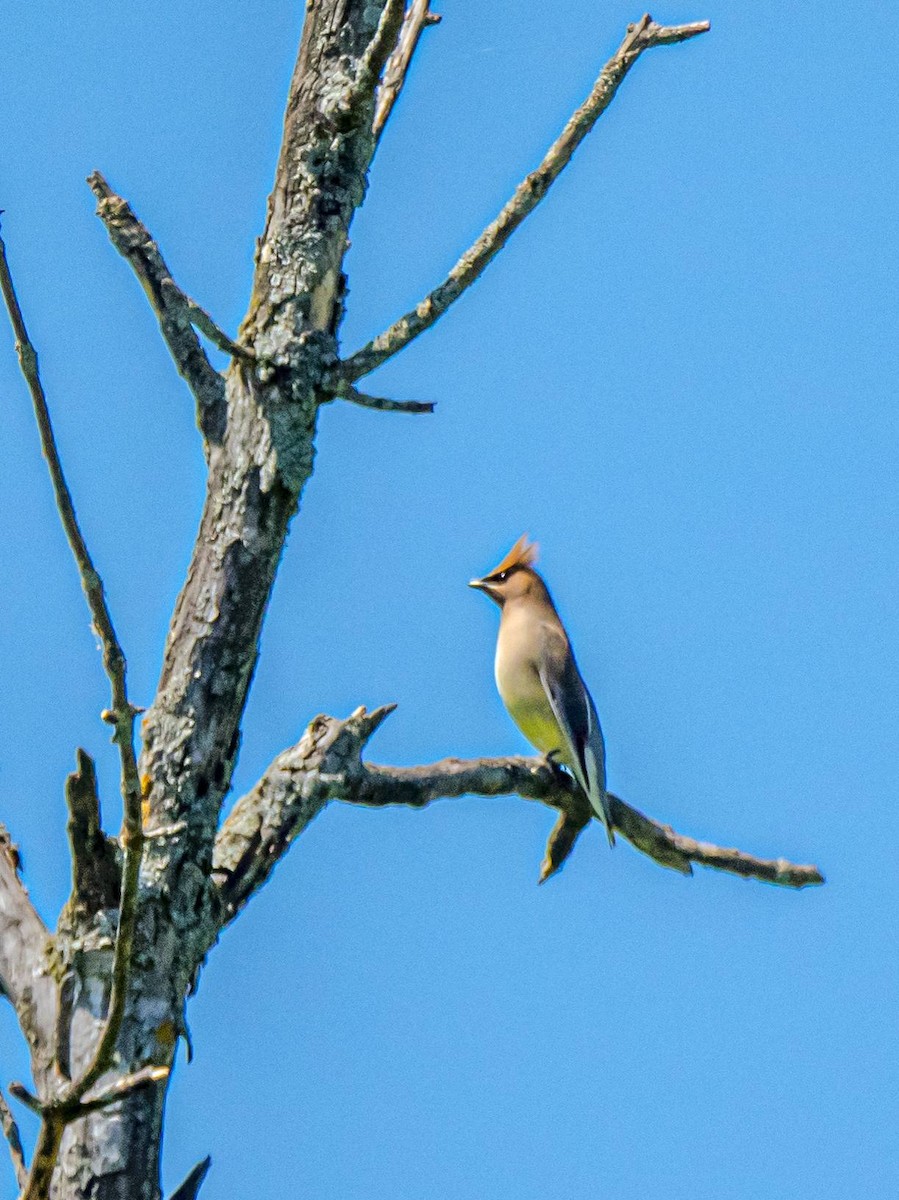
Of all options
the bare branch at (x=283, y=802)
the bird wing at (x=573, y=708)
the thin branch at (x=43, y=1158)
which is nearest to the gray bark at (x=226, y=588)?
the bare branch at (x=283, y=802)

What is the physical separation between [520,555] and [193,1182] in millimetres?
5163

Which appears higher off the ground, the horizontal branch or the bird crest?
the bird crest

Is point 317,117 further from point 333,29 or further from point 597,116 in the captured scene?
point 597,116

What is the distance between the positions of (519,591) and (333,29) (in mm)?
3893

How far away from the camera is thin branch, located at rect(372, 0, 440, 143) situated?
15.7ft

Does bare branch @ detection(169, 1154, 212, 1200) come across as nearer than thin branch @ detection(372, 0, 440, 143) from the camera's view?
Yes

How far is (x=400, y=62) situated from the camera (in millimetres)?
4973

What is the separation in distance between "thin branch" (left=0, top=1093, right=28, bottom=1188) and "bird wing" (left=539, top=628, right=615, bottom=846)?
9.83 ft

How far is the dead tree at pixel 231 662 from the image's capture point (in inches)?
142

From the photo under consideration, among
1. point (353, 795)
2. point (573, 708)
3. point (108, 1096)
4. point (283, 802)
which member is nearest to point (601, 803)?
point (353, 795)

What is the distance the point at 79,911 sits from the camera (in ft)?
12.1

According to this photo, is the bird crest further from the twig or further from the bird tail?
the twig

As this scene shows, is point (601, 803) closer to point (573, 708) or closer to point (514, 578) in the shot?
point (573, 708)

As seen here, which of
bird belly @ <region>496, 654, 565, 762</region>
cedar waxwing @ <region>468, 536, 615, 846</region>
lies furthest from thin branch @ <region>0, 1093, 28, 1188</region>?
bird belly @ <region>496, 654, 565, 762</region>
